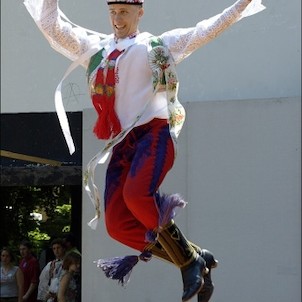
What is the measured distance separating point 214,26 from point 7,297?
503cm

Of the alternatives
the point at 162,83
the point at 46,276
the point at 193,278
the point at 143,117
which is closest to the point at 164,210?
the point at 193,278

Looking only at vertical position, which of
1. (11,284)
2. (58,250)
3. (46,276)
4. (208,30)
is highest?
(208,30)

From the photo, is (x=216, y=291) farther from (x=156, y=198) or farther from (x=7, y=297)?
(x=156, y=198)

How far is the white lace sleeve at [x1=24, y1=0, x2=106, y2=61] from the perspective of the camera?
13.7 ft

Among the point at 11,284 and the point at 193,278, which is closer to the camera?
the point at 193,278

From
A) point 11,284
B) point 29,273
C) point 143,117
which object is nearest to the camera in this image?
point 143,117

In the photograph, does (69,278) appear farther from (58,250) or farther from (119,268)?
(119,268)

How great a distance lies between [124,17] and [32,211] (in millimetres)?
6584

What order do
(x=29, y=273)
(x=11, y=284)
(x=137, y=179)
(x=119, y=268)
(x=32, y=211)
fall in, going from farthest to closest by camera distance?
(x=32, y=211), (x=29, y=273), (x=11, y=284), (x=119, y=268), (x=137, y=179)

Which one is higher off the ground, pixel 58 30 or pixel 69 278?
pixel 58 30

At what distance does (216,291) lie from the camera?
7148mm

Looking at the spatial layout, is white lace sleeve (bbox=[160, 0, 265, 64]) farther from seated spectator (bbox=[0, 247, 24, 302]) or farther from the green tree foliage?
the green tree foliage

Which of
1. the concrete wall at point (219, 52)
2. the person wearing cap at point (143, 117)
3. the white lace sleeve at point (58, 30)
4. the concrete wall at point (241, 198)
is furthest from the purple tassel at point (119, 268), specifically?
the concrete wall at point (219, 52)

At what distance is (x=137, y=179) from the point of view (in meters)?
3.93
